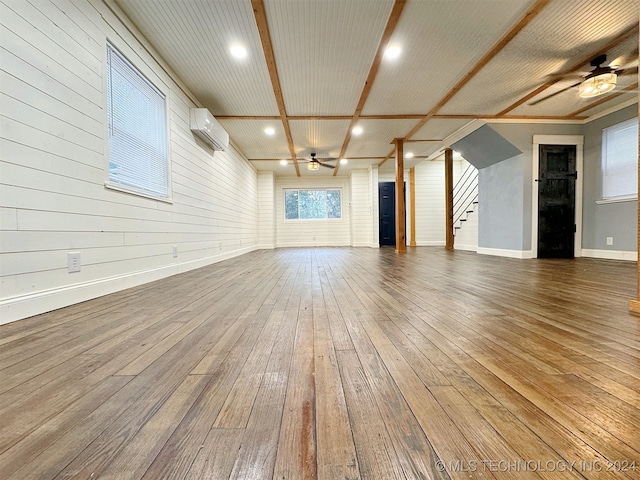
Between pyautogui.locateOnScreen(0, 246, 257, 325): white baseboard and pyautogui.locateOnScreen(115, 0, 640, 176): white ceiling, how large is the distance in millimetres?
2395

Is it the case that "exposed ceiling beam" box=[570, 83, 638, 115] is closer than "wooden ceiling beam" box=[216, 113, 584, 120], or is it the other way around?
"exposed ceiling beam" box=[570, 83, 638, 115]

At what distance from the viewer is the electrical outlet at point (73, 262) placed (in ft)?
6.02

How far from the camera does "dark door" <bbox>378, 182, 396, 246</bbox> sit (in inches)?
377

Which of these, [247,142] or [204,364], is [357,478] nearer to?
[204,364]

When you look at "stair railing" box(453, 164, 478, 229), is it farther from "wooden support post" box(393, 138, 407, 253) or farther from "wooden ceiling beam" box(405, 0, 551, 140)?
"wooden ceiling beam" box(405, 0, 551, 140)

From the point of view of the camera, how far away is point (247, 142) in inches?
235

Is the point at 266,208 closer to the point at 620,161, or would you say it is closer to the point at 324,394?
the point at 620,161

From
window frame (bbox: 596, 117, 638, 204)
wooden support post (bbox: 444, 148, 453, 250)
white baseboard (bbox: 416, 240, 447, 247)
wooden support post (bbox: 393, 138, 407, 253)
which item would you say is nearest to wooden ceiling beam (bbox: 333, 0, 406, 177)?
wooden support post (bbox: 393, 138, 407, 253)

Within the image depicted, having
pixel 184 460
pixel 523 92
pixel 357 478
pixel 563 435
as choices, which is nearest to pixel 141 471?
pixel 184 460

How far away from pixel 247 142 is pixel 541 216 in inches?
230

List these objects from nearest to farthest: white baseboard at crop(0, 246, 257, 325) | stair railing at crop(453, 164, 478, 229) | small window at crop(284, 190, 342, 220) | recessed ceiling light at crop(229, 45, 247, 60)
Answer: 1. white baseboard at crop(0, 246, 257, 325)
2. recessed ceiling light at crop(229, 45, 247, 60)
3. stair railing at crop(453, 164, 478, 229)
4. small window at crop(284, 190, 342, 220)

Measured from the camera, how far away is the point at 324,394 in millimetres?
A: 784

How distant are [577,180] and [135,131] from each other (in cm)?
668

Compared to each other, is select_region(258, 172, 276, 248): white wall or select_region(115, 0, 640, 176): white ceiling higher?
select_region(115, 0, 640, 176): white ceiling
